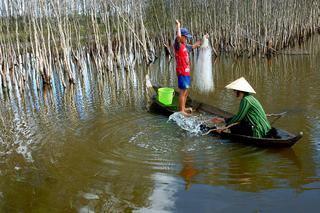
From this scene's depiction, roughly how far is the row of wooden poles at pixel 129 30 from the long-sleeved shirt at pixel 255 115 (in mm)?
8274

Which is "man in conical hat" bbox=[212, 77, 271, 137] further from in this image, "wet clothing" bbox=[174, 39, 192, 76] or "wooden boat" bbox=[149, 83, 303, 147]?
"wet clothing" bbox=[174, 39, 192, 76]

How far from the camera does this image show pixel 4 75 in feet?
42.9

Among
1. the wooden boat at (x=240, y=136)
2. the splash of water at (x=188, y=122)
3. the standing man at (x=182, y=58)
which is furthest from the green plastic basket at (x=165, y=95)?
the splash of water at (x=188, y=122)

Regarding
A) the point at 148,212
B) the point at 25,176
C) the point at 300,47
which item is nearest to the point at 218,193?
the point at 148,212

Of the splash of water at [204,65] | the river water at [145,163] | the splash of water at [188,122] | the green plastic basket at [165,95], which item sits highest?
the splash of water at [204,65]

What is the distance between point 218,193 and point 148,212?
2.88 ft

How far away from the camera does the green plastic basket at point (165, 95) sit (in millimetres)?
8852

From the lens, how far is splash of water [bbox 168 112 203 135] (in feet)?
22.9

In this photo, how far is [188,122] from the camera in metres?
7.39

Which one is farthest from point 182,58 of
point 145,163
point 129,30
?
point 129,30

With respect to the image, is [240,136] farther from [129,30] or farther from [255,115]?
[129,30]

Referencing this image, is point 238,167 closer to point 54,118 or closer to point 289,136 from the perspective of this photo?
point 289,136

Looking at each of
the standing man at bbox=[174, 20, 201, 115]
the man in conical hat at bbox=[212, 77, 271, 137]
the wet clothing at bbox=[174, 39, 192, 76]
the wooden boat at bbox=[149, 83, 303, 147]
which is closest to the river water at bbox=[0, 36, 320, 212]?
the wooden boat at bbox=[149, 83, 303, 147]

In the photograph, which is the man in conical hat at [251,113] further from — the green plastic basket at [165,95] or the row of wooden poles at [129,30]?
the row of wooden poles at [129,30]
